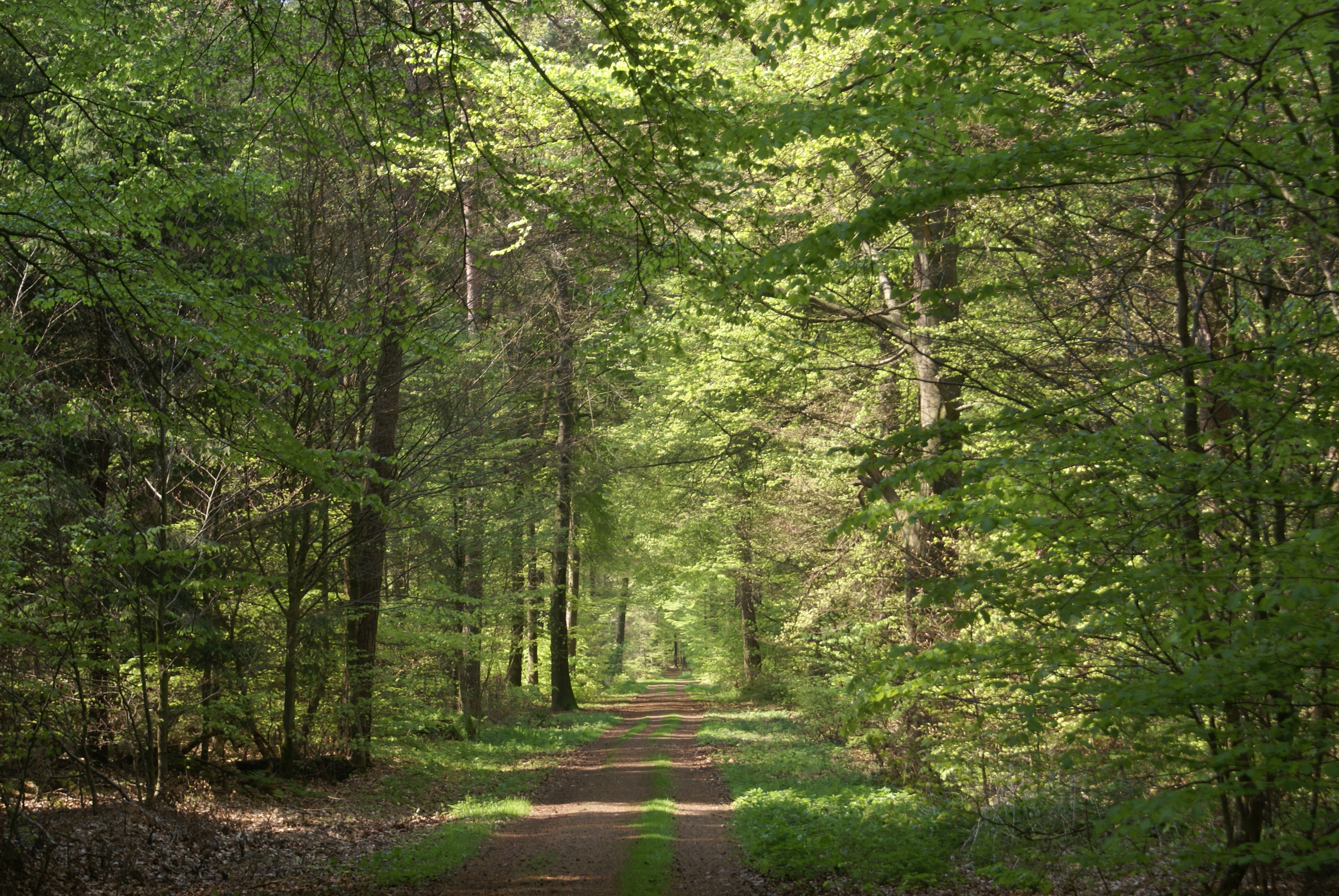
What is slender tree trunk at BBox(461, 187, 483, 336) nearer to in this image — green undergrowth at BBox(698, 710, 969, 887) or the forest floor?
the forest floor

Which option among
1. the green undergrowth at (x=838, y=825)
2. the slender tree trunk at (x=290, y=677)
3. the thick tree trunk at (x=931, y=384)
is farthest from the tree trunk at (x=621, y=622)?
the thick tree trunk at (x=931, y=384)

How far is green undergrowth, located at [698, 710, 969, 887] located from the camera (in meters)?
7.71

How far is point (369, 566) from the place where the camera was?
12617 millimetres

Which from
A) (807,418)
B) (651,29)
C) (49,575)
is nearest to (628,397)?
(807,418)

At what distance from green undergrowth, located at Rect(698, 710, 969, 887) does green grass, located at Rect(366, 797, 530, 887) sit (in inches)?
114

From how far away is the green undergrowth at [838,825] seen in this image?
7711mm

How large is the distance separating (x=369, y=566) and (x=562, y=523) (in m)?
8.14

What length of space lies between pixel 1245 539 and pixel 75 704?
10.6 metres

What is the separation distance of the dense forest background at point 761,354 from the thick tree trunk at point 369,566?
0.09m

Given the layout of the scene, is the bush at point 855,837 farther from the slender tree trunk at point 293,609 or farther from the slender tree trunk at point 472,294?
the slender tree trunk at point 472,294

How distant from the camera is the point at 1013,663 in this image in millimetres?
4668

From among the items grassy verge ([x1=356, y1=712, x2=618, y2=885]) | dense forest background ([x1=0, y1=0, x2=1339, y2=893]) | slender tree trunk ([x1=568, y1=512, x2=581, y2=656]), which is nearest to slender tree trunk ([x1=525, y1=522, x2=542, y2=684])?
slender tree trunk ([x1=568, y1=512, x2=581, y2=656])

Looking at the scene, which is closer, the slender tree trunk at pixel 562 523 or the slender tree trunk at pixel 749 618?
the slender tree trunk at pixel 562 523

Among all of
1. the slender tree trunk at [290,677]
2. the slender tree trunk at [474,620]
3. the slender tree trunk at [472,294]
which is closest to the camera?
the slender tree trunk at [290,677]
